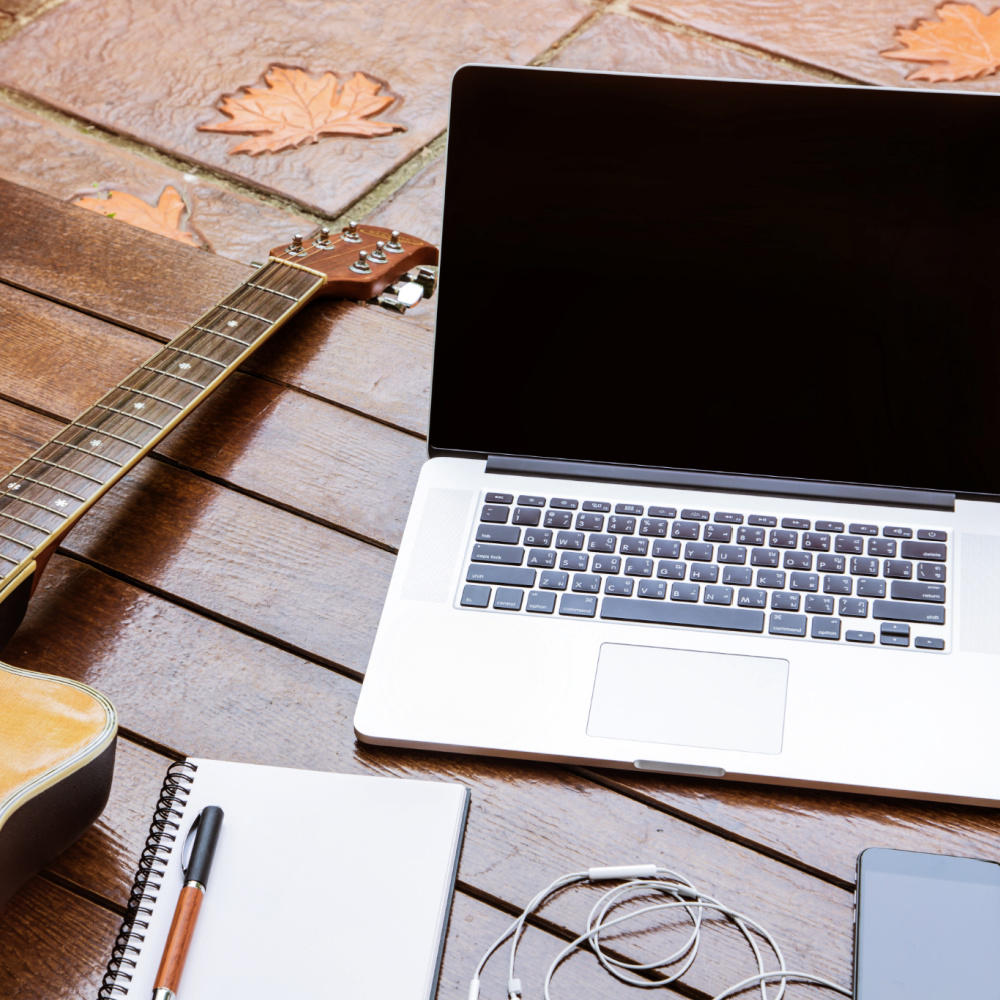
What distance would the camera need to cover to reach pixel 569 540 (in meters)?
0.76

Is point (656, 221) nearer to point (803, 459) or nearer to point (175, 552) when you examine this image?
point (803, 459)

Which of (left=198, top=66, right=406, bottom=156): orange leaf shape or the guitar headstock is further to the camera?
(left=198, top=66, right=406, bottom=156): orange leaf shape

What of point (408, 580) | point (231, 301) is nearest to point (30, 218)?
point (231, 301)

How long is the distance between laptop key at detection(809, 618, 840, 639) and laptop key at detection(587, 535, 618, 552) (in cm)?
15

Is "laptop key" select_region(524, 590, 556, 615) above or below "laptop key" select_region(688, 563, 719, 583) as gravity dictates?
below

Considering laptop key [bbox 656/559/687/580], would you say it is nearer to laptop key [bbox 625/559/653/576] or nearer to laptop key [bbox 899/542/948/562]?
laptop key [bbox 625/559/653/576]

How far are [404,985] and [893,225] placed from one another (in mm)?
595

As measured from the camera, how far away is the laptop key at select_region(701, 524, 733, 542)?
75 cm

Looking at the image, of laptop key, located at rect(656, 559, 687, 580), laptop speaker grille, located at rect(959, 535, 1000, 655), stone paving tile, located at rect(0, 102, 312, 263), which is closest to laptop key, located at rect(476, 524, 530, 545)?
laptop key, located at rect(656, 559, 687, 580)

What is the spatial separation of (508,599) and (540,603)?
0.08ft

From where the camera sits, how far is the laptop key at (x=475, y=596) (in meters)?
0.73

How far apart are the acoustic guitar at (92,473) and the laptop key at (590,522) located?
336 millimetres

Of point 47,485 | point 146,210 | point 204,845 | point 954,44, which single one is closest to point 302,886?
point 204,845

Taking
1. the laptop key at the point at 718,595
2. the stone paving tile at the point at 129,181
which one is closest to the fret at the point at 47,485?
the laptop key at the point at 718,595
